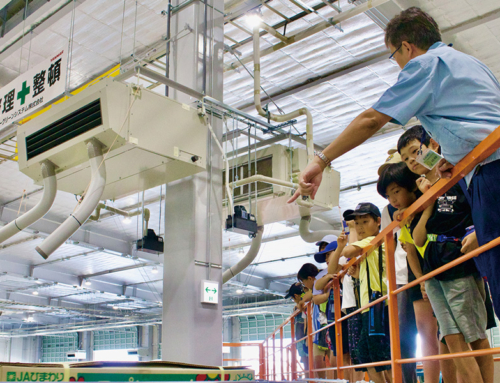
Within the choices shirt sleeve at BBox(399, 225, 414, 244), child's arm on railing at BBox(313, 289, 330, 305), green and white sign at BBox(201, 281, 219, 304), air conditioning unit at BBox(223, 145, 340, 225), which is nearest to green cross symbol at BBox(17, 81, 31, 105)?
air conditioning unit at BBox(223, 145, 340, 225)

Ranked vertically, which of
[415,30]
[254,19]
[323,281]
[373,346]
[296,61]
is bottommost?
[373,346]

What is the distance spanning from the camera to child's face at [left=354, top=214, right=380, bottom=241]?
3537 mm

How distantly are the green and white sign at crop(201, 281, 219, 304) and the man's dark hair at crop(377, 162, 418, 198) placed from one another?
107 inches

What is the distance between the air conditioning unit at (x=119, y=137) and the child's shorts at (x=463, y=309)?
267 centimetres

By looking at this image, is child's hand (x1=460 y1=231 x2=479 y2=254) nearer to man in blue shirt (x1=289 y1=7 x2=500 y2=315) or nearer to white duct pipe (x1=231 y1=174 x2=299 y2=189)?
man in blue shirt (x1=289 y1=7 x2=500 y2=315)

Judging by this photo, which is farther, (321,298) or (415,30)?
(321,298)

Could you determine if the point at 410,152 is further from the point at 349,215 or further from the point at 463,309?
the point at 349,215

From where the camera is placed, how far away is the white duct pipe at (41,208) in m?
4.41

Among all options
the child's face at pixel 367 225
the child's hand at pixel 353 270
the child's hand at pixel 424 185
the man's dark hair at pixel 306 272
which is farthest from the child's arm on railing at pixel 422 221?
the man's dark hair at pixel 306 272

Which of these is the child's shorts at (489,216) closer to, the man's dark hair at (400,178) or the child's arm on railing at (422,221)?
the child's arm on railing at (422,221)

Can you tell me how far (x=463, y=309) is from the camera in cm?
204

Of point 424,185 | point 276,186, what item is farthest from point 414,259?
point 276,186

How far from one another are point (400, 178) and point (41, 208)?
3.22m

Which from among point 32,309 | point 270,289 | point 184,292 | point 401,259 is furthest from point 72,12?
point 32,309
